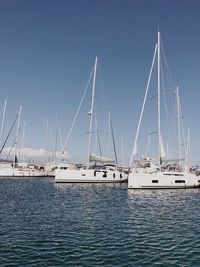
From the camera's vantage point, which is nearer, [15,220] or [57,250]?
[57,250]

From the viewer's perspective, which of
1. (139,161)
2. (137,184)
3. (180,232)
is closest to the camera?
(180,232)

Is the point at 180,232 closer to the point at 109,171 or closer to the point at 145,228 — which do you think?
the point at 145,228

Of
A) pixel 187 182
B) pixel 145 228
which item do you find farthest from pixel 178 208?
pixel 187 182

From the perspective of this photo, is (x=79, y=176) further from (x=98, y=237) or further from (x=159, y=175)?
(x=98, y=237)

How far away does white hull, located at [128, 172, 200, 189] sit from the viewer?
49.1m

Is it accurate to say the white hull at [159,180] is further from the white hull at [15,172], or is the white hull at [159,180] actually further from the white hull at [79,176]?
the white hull at [15,172]

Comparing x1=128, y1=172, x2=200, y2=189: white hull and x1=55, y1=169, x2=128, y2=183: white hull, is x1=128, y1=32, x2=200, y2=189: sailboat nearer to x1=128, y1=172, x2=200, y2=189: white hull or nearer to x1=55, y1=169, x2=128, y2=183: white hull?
x1=128, y1=172, x2=200, y2=189: white hull

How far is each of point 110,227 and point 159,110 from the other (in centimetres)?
3365

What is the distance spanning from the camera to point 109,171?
67.9 m

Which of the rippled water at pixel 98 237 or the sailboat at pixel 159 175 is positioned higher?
the sailboat at pixel 159 175

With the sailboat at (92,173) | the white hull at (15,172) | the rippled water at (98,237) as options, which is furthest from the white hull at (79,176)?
the rippled water at (98,237)

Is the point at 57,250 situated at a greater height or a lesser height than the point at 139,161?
lesser

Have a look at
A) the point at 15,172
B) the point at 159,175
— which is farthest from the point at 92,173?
the point at 15,172

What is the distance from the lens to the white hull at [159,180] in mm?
49125
